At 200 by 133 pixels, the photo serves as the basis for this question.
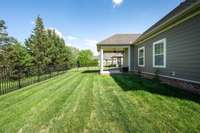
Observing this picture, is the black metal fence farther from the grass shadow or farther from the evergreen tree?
the evergreen tree

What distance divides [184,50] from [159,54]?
2.56m

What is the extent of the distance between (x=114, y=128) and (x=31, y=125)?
69.4 inches

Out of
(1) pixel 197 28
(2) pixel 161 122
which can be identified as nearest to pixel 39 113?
(2) pixel 161 122

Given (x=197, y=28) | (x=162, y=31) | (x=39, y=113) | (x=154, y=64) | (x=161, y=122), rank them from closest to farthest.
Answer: (x=161, y=122) → (x=39, y=113) → (x=197, y=28) → (x=162, y=31) → (x=154, y=64)

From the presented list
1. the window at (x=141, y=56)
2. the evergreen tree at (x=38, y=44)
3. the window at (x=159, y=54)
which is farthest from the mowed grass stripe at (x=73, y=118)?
the evergreen tree at (x=38, y=44)

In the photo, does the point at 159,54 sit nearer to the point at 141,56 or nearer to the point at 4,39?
the point at 141,56

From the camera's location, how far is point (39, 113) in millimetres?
3764

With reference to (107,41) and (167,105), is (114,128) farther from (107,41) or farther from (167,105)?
(107,41)

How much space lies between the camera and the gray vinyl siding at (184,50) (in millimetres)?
5246

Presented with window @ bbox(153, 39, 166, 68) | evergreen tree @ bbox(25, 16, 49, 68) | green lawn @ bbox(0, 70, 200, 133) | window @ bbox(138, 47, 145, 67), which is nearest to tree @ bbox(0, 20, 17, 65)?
evergreen tree @ bbox(25, 16, 49, 68)

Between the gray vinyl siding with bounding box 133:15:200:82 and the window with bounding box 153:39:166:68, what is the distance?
0.99 feet

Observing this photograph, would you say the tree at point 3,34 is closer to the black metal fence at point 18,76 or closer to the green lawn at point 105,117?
the black metal fence at point 18,76

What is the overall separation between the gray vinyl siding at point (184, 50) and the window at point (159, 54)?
0.30m

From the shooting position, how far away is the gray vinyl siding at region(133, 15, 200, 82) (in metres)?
5.25
